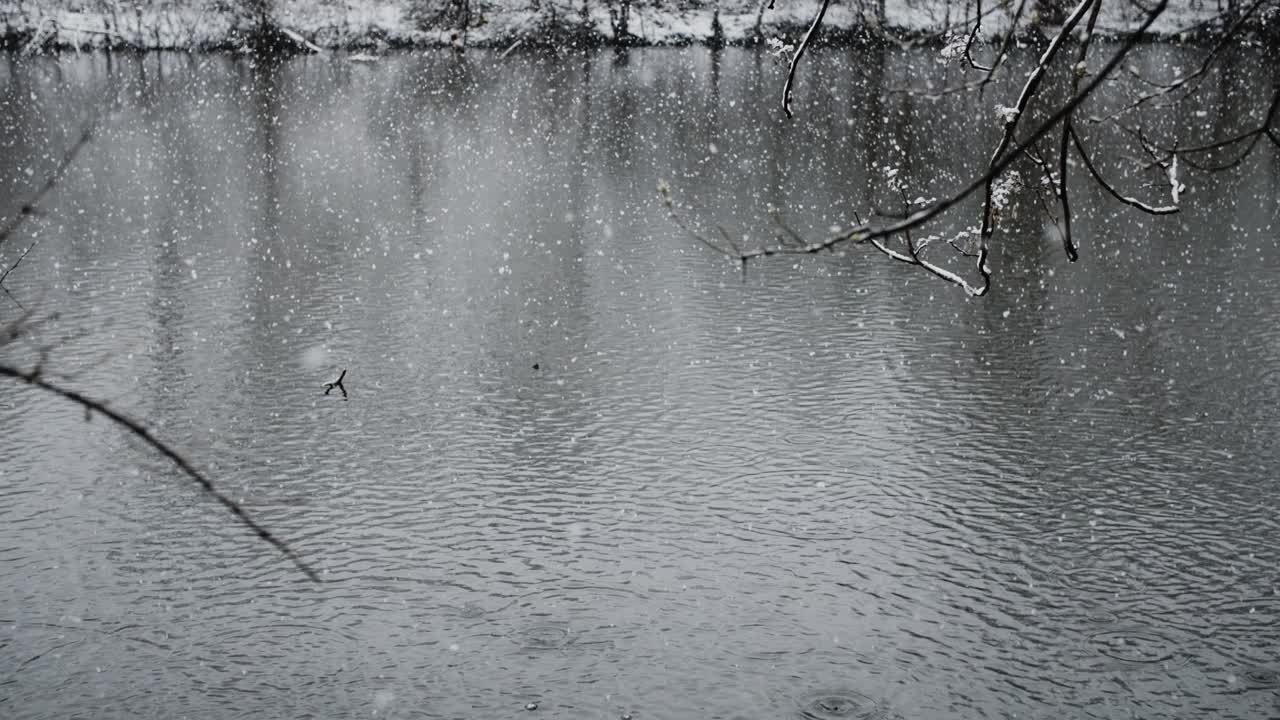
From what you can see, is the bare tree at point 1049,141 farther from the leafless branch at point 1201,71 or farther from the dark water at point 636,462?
the dark water at point 636,462

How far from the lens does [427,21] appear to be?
48.4 meters

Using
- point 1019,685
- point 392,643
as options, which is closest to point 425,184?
point 392,643

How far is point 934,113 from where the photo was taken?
3133 cm

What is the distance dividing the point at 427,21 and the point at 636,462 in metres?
39.0

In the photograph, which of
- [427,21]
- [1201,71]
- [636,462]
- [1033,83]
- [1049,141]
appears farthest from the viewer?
[427,21]

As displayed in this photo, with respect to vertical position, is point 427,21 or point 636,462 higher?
point 427,21

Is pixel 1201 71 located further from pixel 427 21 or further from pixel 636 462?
pixel 427 21

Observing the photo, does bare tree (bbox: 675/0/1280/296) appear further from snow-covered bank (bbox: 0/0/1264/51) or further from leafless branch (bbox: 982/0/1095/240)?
snow-covered bank (bbox: 0/0/1264/51)

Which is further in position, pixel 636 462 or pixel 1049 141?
pixel 1049 141

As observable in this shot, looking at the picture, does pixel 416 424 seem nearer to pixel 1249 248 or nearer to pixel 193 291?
pixel 193 291

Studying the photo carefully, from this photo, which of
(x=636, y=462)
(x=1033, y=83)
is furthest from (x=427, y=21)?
(x=1033, y=83)

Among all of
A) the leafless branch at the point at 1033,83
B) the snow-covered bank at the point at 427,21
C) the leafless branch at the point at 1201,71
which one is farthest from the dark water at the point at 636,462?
the snow-covered bank at the point at 427,21

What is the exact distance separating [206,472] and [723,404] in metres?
5.06

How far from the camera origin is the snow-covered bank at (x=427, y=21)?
45750 millimetres
